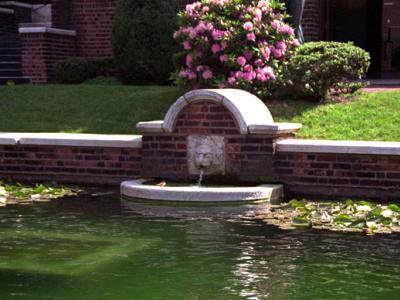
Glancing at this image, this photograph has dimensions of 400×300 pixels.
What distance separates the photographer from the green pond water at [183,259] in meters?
4.84

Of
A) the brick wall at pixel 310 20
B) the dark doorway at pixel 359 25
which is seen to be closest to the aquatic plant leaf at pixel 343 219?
the brick wall at pixel 310 20

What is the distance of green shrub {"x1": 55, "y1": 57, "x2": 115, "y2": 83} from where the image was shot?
15.4 m

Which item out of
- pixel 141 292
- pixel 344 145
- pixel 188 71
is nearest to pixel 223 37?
pixel 188 71

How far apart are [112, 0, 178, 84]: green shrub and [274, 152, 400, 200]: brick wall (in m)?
5.81

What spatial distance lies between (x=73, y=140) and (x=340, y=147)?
3465 millimetres

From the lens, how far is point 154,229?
22.2ft

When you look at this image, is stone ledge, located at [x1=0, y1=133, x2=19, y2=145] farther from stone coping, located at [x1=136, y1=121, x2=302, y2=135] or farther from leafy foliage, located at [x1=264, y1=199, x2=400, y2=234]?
leafy foliage, located at [x1=264, y1=199, x2=400, y2=234]

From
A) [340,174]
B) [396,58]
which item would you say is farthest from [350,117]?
A: [396,58]

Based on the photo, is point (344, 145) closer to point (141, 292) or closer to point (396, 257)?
Result: point (396, 257)

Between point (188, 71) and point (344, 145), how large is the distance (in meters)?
3.85

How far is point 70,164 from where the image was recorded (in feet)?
32.0

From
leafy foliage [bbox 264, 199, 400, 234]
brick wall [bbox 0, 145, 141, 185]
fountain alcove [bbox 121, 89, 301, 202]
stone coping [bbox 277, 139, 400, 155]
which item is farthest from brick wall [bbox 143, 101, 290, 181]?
leafy foliage [bbox 264, 199, 400, 234]

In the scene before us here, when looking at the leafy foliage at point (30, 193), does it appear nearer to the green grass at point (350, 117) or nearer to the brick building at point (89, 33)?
the green grass at point (350, 117)

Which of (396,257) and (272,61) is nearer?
(396,257)
